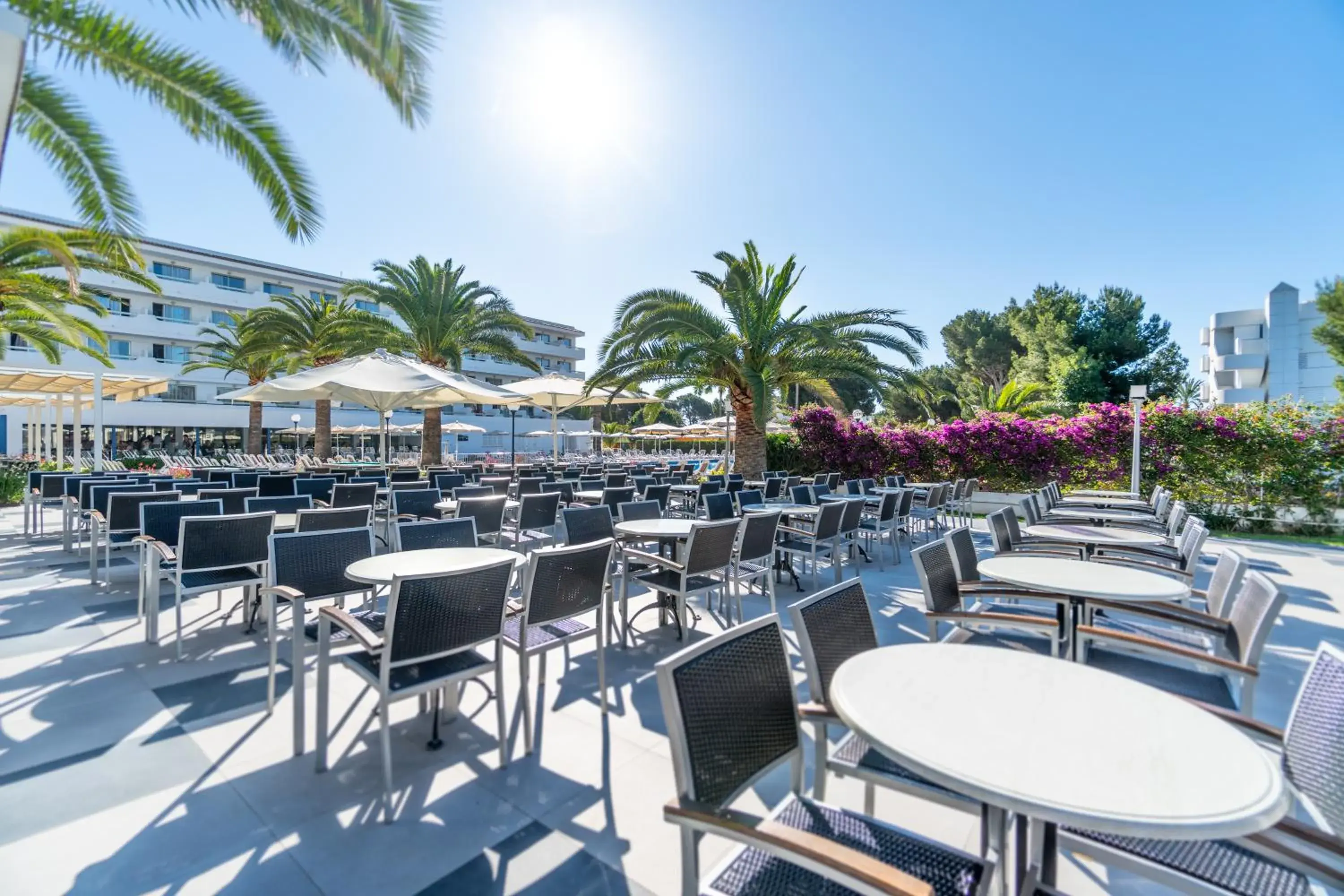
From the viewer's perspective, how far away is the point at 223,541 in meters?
3.97

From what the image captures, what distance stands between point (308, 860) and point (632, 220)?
1133 cm

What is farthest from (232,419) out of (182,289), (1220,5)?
(1220,5)

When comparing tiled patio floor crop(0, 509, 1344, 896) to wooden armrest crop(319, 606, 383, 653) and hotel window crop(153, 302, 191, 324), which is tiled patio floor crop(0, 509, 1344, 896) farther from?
hotel window crop(153, 302, 191, 324)

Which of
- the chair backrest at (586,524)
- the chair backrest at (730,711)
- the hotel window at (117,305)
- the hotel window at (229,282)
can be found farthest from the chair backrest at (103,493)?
the hotel window at (229,282)

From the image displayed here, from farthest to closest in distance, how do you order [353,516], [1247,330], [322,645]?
[1247,330] < [353,516] < [322,645]

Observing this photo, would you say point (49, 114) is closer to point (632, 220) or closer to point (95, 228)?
point (95, 228)

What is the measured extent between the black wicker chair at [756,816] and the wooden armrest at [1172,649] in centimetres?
153

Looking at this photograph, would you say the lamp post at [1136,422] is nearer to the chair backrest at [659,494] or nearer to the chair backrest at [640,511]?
the chair backrest at [659,494]

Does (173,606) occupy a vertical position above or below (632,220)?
below

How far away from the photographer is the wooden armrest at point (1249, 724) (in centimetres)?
171

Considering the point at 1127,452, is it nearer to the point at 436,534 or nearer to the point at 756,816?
the point at 436,534

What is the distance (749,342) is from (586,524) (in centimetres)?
792

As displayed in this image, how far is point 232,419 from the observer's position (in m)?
32.7

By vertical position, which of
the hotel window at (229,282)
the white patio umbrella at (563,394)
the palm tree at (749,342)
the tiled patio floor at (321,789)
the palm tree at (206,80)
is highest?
the hotel window at (229,282)
